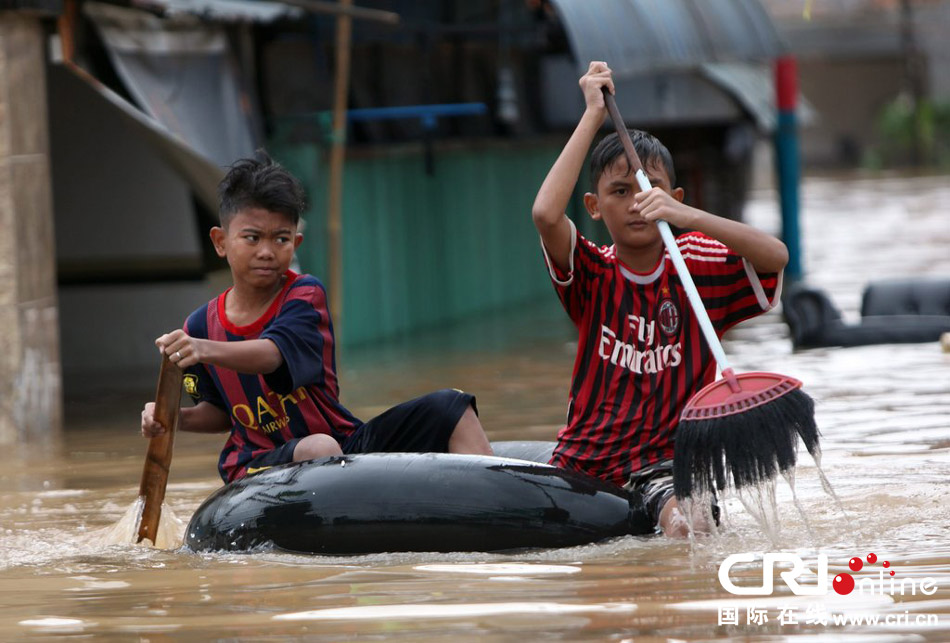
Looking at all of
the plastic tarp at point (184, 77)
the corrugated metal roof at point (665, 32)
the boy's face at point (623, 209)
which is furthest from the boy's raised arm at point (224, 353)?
the corrugated metal roof at point (665, 32)

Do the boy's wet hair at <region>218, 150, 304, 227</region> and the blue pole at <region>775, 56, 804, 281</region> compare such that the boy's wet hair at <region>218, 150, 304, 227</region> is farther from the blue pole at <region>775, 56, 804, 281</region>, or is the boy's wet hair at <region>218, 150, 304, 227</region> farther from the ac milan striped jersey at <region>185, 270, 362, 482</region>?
the blue pole at <region>775, 56, 804, 281</region>

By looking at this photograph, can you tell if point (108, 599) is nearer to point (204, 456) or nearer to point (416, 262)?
point (204, 456)

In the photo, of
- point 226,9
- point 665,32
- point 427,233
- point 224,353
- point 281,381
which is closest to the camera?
point 224,353

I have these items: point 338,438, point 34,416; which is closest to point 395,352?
point 34,416

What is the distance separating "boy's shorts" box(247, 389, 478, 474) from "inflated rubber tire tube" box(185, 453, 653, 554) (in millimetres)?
234

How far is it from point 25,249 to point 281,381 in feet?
13.9

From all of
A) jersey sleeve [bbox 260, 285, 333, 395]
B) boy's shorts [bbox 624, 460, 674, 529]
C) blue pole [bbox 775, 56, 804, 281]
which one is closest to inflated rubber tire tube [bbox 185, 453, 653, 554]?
boy's shorts [bbox 624, 460, 674, 529]

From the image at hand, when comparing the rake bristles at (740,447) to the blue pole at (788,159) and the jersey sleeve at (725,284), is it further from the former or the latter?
the blue pole at (788,159)

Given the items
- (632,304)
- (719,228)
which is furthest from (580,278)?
(719,228)

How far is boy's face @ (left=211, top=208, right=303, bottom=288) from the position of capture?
556 centimetres

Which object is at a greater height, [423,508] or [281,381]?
[281,381]

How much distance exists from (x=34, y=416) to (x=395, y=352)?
13.6 feet

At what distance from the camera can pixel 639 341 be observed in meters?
5.56

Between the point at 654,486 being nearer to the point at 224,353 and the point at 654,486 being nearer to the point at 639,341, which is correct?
the point at 639,341
